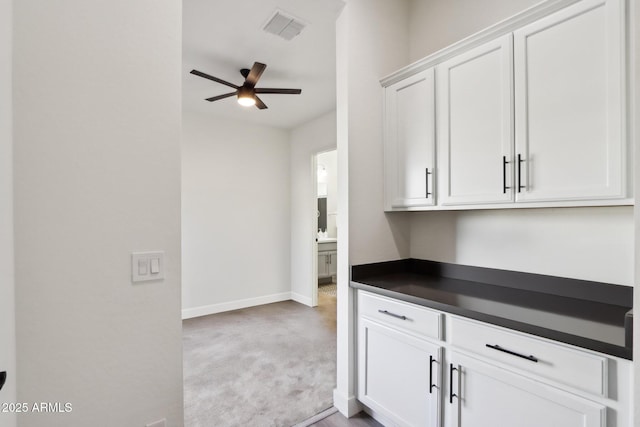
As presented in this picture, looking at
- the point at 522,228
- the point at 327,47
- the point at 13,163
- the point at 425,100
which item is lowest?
the point at 522,228

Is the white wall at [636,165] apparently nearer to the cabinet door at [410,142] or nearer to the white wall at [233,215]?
the cabinet door at [410,142]

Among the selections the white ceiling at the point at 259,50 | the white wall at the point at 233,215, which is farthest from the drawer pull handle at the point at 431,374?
the white wall at the point at 233,215

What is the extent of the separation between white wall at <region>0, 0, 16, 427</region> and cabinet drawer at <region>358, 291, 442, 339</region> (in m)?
1.59

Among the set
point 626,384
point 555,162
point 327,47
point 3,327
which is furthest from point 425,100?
point 3,327

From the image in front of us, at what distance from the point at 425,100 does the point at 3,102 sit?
1.93 metres

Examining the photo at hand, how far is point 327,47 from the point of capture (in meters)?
2.62

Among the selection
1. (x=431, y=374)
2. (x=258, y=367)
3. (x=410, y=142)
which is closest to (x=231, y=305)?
(x=258, y=367)

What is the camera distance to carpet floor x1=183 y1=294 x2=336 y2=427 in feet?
6.86

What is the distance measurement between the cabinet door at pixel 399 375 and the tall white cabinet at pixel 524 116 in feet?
2.72

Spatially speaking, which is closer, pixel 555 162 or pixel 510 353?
pixel 510 353

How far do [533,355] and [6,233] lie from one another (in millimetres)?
1859

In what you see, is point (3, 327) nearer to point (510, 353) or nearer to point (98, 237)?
point (98, 237)

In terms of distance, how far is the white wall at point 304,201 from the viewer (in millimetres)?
4430

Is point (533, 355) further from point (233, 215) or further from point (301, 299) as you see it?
point (233, 215)
